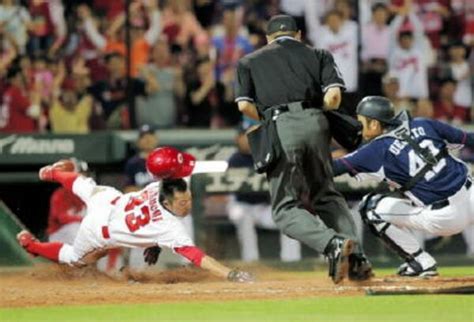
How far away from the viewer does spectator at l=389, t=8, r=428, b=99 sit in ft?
48.9

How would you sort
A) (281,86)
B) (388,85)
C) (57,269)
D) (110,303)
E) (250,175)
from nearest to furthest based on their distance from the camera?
(110,303)
(281,86)
(57,269)
(250,175)
(388,85)

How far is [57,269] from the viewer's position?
1116 centimetres

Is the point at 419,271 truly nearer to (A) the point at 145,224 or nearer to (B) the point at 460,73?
(A) the point at 145,224

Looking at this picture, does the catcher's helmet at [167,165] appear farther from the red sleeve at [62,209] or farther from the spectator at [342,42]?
the spectator at [342,42]

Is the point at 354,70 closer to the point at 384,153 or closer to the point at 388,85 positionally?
the point at 388,85

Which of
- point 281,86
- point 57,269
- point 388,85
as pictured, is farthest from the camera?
point 388,85

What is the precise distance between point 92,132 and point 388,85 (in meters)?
3.43

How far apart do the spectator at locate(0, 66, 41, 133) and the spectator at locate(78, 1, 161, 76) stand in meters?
0.97

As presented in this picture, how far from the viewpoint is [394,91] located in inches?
582

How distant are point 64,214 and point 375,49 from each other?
162 inches

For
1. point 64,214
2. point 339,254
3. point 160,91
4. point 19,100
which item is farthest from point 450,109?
point 339,254

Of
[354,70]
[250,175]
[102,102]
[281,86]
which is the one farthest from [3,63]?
[281,86]

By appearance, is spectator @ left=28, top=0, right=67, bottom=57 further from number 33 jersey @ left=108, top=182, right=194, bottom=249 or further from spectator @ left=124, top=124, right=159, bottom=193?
number 33 jersey @ left=108, top=182, right=194, bottom=249

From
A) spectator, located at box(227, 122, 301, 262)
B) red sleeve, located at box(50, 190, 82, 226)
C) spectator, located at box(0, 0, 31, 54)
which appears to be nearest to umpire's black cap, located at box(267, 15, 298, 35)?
spectator, located at box(227, 122, 301, 262)
